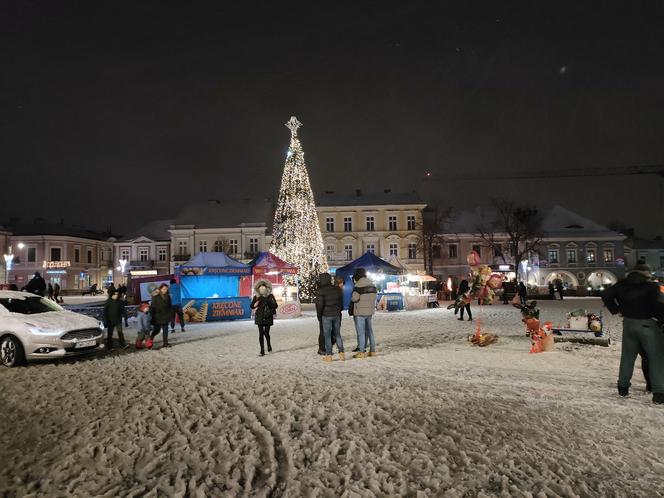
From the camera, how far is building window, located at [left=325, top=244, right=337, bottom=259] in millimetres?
55031

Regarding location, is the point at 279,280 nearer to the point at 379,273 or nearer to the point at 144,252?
the point at 379,273

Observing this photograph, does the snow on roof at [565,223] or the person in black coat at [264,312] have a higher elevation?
the snow on roof at [565,223]

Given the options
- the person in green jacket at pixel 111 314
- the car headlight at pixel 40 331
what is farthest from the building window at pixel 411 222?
the car headlight at pixel 40 331

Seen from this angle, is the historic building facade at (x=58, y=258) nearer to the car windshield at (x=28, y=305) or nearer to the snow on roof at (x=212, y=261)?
the snow on roof at (x=212, y=261)

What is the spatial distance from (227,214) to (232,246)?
4652 millimetres

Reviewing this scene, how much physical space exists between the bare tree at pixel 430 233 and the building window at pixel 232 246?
20669 mm

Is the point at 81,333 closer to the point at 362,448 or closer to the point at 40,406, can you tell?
the point at 40,406

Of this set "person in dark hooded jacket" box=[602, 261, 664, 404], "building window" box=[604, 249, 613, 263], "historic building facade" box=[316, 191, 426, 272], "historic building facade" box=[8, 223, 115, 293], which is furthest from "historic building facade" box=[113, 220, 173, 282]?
"person in dark hooded jacket" box=[602, 261, 664, 404]

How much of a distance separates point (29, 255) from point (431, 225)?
49.1 meters

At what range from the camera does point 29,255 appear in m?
60.8

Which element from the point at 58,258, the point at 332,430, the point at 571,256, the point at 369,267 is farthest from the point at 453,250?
the point at 332,430

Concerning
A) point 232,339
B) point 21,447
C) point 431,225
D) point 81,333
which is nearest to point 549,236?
point 431,225

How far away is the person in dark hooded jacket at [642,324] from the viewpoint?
6324mm

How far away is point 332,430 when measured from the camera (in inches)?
209
